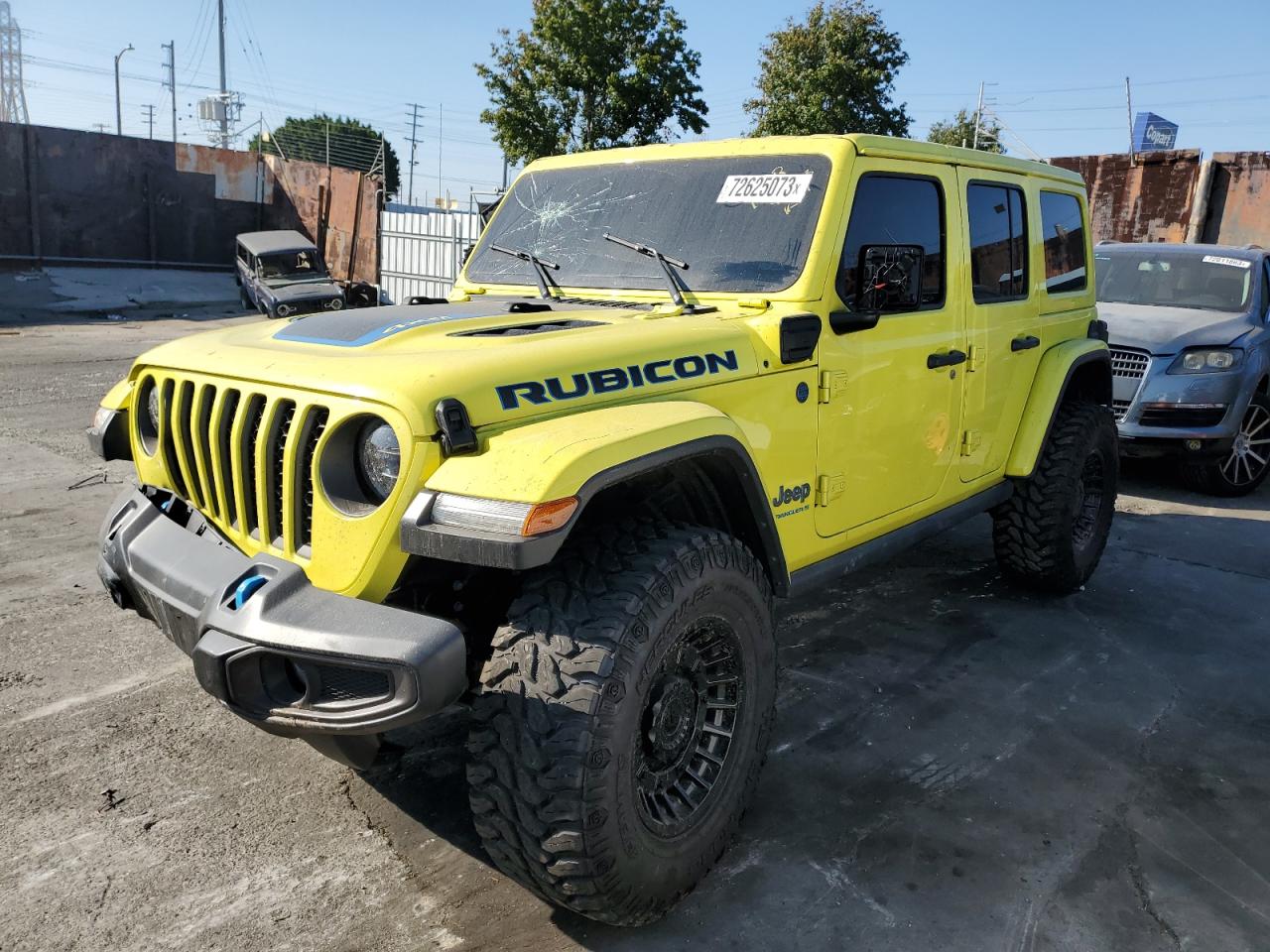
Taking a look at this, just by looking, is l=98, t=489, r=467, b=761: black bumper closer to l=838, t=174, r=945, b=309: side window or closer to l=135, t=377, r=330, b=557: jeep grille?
l=135, t=377, r=330, b=557: jeep grille

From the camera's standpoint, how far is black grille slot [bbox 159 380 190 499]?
286 centimetres

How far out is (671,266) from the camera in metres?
3.41

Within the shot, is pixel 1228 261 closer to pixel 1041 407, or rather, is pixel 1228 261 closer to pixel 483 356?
pixel 1041 407

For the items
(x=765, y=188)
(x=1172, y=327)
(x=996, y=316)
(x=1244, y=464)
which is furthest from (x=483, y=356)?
(x=1244, y=464)

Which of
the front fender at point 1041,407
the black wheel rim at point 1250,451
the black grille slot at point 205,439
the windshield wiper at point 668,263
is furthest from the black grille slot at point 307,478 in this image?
the black wheel rim at point 1250,451

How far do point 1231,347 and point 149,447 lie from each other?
710cm

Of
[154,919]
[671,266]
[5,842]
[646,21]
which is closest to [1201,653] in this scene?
[671,266]

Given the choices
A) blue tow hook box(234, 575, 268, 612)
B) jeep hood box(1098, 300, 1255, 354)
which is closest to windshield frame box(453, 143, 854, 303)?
blue tow hook box(234, 575, 268, 612)

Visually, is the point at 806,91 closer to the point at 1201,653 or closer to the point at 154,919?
the point at 1201,653

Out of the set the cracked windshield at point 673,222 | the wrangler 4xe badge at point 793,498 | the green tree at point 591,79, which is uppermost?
the green tree at point 591,79

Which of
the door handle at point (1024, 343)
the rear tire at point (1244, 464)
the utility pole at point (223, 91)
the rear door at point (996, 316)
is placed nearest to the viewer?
the rear door at point (996, 316)

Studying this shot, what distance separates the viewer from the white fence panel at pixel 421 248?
760 inches

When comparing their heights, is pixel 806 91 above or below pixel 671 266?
above

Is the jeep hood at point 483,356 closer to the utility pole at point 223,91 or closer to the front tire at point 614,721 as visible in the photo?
the front tire at point 614,721
